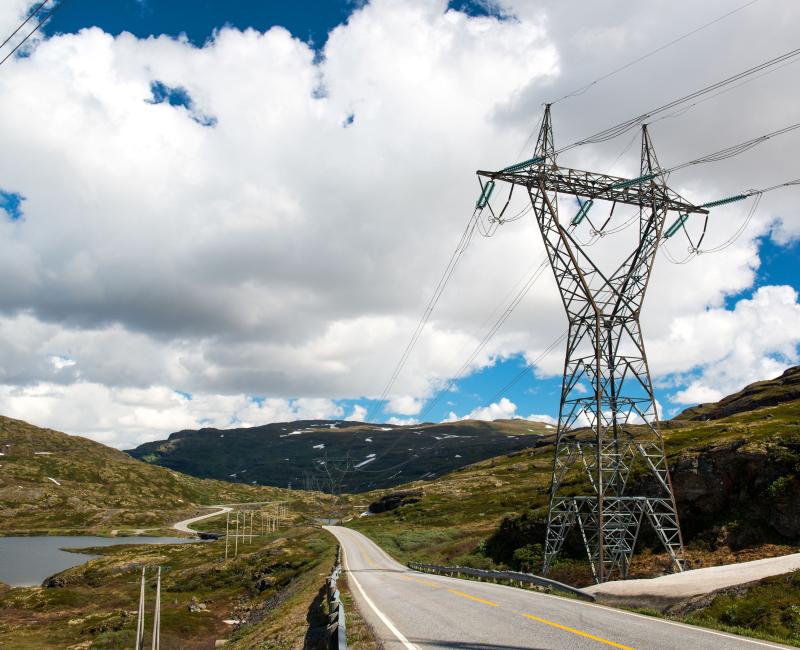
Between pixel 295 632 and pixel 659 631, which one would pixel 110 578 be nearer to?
pixel 295 632

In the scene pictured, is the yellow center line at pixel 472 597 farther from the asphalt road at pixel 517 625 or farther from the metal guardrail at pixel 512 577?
the metal guardrail at pixel 512 577

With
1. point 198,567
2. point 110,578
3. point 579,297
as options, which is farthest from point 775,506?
point 110,578

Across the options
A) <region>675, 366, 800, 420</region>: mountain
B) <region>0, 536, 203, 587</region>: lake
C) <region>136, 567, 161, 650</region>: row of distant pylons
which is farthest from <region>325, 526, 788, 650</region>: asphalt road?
<region>675, 366, 800, 420</region>: mountain

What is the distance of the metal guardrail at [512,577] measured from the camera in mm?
24109

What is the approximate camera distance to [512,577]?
3112cm

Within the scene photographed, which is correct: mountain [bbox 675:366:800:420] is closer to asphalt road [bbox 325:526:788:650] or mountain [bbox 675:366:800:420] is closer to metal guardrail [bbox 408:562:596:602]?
metal guardrail [bbox 408:562:596:602]

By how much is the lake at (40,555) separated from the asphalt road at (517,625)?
89.5 meters

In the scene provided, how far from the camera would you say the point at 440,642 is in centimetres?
1406

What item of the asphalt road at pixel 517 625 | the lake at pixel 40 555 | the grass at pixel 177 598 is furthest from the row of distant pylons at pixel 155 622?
the lake at pixel 40 555

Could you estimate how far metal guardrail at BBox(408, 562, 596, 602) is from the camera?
24109 millimetres

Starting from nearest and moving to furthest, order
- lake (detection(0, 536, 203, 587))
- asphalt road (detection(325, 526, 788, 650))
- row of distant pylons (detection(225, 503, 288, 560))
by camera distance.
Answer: asphalt road (detection(325, 526, 788, 650)) < lake (detection(0, 536, 203, 587)) < row of distant pylons (detection(225, 503, 288, 560))

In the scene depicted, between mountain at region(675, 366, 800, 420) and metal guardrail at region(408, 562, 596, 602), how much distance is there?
13303cm

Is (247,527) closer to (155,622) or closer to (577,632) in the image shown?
(155,622)

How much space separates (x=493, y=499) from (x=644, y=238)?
93.6m
